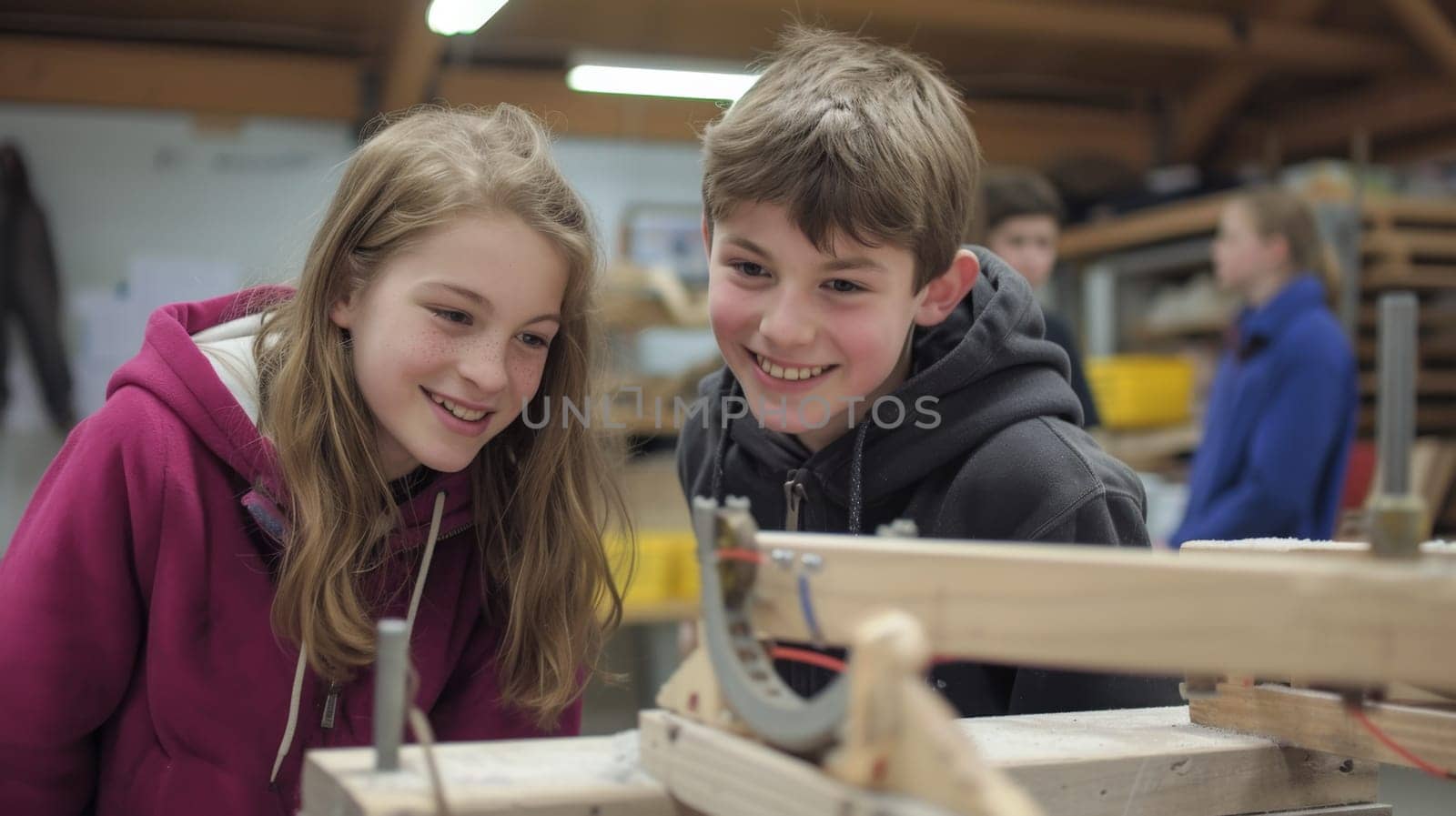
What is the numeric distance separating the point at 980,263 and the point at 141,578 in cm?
117

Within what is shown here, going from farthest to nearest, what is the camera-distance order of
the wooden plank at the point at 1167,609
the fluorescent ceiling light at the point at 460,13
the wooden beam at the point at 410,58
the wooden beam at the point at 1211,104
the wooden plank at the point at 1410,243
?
1. the wooden beam at the point at 1211,104
2. the wooden beam at the point at 410,58
3. the wooden plank at the point at 1410,243
4. the fluorescent ceiling light at the point at 460,13
5. the wooden plank at the point at 1167,609

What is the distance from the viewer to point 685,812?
43.0 inches

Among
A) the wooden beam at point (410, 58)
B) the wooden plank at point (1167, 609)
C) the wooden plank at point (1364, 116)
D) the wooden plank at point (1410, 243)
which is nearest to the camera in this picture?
the wooden plank at point (1167, 609)

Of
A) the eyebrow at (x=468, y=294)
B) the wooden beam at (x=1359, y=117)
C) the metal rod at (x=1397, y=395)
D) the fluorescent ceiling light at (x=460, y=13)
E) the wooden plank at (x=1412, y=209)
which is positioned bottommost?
the metal rod at (x=1397, y=395)

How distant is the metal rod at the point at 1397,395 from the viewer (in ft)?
2.86

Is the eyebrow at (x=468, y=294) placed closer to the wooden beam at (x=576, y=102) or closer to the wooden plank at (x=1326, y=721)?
the wooden plank at (x=1326, y=721)

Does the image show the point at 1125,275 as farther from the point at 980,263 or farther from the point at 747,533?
the point at 747,533

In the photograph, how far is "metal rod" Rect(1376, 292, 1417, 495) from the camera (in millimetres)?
873

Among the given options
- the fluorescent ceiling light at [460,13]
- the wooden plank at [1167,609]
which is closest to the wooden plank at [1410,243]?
the fluorescent ceiling light at [460,13]

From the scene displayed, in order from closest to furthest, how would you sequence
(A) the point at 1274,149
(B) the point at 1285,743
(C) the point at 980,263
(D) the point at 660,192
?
(B) the point at 1285,743 → (C) the point at 980,263 → (D) the point at 660,192 → (A) the point at 1274,149

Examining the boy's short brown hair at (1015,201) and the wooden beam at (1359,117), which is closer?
the boy's short brown hair at (1015,201)

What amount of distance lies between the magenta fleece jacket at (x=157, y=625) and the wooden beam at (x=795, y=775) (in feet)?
1.28

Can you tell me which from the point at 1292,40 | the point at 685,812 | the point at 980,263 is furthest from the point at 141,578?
the point at 1292,40

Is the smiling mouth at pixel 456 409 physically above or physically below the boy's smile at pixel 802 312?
below
